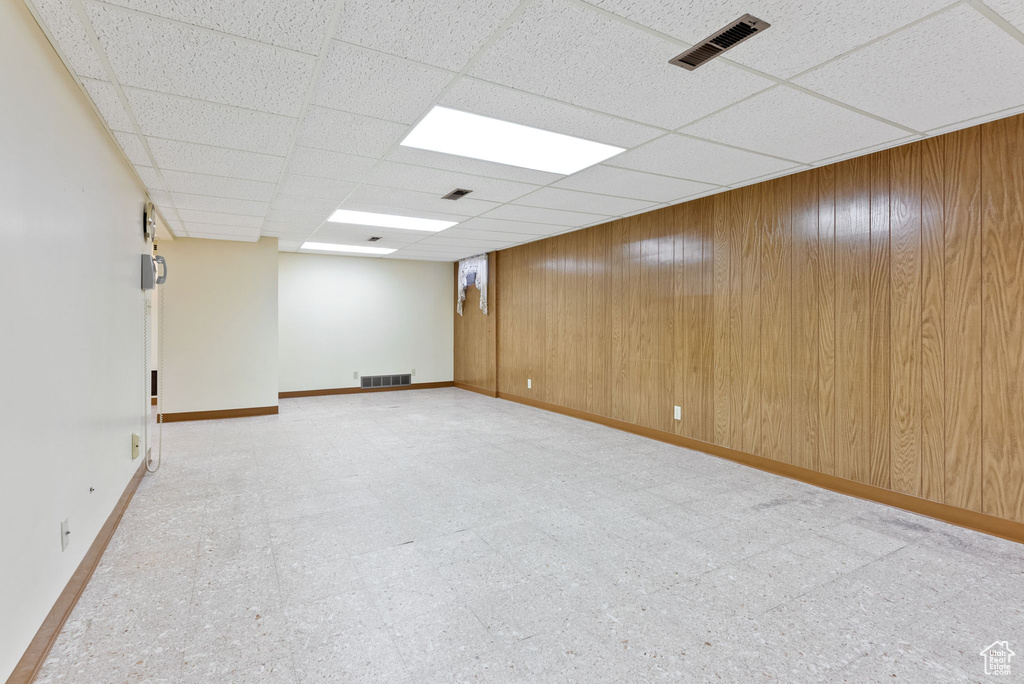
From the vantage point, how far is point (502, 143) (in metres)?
3.13

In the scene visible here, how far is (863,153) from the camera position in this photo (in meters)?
3.30

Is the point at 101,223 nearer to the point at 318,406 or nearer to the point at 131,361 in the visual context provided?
the point at 131,361

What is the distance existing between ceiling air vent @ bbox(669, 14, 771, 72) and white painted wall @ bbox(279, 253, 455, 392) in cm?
721

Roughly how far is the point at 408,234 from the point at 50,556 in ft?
16.1

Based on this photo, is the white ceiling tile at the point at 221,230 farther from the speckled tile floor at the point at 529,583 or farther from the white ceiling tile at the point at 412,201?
the speckled tile floor at the point at 529,583

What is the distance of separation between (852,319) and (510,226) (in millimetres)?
3568

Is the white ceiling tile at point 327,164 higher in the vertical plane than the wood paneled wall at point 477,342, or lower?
higher

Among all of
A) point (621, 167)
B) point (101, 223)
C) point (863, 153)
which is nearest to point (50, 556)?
point (101, 223)

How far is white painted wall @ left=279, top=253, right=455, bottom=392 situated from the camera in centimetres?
805

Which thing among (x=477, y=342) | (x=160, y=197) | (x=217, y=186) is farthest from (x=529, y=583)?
(x=477, y=342)

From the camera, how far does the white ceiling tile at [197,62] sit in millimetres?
1853

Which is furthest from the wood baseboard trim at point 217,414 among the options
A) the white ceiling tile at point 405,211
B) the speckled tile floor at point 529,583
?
the white ceiling tile at point 405,211

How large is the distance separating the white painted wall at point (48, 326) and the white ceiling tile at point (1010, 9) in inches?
131

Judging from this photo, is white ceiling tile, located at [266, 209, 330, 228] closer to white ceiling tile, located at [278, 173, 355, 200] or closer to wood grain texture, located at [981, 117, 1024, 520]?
white ceiling tile, located at [278, 173, 355, 200]
